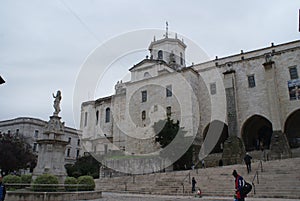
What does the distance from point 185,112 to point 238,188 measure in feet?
79.4

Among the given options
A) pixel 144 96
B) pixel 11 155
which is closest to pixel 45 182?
pixel 11 155

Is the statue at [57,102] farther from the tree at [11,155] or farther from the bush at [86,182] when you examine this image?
the tree at [11,155]

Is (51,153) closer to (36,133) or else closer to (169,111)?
(169,111)

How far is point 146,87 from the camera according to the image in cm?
3672

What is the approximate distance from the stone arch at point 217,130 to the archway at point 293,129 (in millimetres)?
6420

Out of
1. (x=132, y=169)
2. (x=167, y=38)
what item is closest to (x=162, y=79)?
(x=167, y=38)

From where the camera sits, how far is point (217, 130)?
104 ft

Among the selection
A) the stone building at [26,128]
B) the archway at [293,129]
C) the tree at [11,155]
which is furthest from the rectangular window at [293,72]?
the stone building at [26,128]

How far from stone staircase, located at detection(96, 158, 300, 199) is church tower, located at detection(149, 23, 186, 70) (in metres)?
23.8

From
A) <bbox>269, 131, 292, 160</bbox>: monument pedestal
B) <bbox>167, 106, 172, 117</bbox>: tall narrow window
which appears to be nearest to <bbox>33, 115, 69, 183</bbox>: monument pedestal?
<bbox>269, 131, 292, 160</bbox>: monument pedestal

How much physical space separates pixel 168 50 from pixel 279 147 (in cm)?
2327

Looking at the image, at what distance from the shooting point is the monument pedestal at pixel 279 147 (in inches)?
959

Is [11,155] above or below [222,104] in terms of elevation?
below

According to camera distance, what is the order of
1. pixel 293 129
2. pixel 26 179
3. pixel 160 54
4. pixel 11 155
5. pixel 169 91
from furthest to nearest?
1. pixel 160 54
2. pixel 169 91
3. pixel 293 129
4. pixel 11 155
5. pixel 26 179
